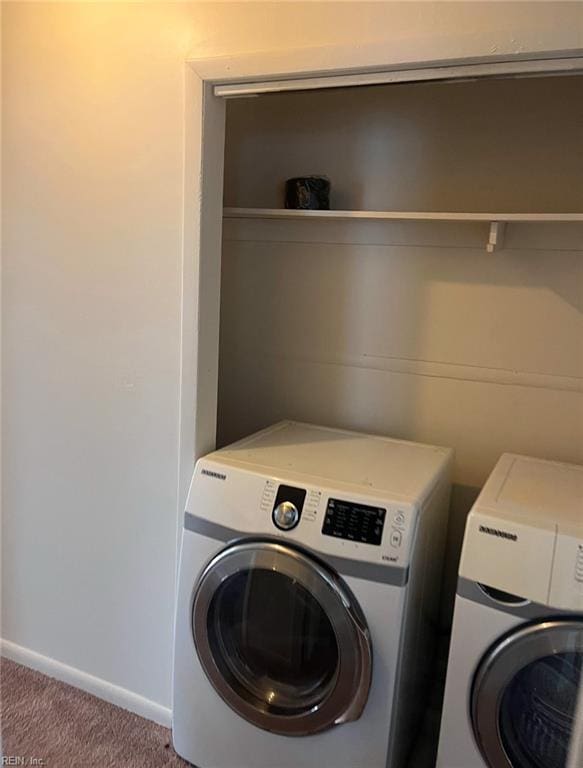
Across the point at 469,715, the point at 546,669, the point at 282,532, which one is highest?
the point at 282,532

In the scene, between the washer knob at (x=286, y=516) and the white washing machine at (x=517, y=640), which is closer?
the white washing machine at (x=517, y=640)

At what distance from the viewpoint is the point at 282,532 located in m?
1.58

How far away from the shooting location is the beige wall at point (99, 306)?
1.72 meters

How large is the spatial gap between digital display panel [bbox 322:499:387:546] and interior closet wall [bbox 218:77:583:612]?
650mm

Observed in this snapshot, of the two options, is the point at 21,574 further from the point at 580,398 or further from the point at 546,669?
the point at 580,398

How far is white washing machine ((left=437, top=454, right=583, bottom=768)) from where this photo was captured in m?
1.32

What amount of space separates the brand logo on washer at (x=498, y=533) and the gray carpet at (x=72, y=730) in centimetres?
117

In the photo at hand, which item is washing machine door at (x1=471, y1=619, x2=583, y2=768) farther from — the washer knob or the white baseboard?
the white baseboard

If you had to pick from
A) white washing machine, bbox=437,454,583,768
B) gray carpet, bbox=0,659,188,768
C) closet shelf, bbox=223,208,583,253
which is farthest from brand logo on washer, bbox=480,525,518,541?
gray carpet, bbox=0,659,188,768

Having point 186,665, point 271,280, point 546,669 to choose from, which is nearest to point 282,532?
point 186,665

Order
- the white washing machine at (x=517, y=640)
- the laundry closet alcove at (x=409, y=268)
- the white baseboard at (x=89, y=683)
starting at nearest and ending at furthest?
the white washing machine at (x=517, y=640), the laundry closet alcove at (x=409, y=268), the white baseboard at (x=89, y=683)

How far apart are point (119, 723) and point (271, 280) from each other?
1.53m

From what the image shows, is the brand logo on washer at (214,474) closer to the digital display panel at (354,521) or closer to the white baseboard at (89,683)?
the digital display panel at (354,521)

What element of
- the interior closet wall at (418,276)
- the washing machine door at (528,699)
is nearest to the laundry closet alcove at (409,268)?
the interior closet wall at (418,276)
